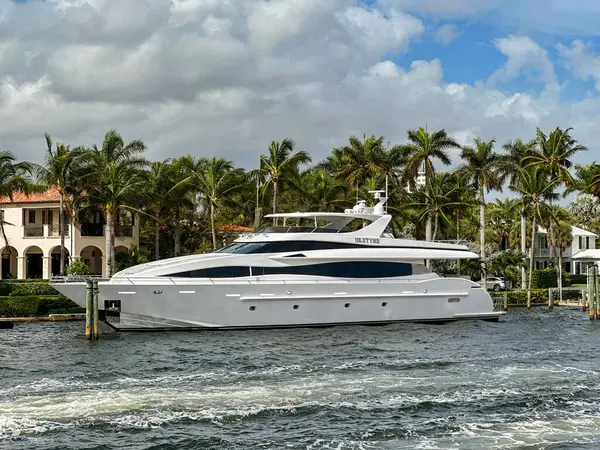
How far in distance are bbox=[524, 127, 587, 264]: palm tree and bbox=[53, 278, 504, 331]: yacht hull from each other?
2666cm

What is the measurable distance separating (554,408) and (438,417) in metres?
3.19

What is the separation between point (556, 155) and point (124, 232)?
3296cm

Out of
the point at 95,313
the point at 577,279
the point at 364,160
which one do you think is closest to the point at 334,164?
the point at 364,160

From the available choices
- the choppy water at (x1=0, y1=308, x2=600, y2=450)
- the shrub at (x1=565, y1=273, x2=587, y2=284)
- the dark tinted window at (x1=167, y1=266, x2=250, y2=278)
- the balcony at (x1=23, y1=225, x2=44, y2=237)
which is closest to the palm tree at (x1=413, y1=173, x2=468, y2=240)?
the shrub at (x1=565, y1=273, x2=587, y2=284)

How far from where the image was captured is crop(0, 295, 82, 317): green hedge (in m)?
36.0

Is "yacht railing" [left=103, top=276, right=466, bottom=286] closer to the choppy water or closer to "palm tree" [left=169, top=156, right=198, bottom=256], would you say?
the choppy water

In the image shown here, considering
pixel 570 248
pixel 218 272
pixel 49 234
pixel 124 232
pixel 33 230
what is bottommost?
pixel 218 272

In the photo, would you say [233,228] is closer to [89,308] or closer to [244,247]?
[244,247]

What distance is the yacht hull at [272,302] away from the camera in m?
31.3

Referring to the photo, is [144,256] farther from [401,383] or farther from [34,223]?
[401,383]

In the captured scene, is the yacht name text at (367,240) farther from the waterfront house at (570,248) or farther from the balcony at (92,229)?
the waterfront house at (570,248)

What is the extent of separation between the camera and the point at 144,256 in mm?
50250

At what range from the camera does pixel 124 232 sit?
5481cm

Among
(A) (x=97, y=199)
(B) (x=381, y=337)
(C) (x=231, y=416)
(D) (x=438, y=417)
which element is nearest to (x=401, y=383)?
(D) (x=438, y=417)
